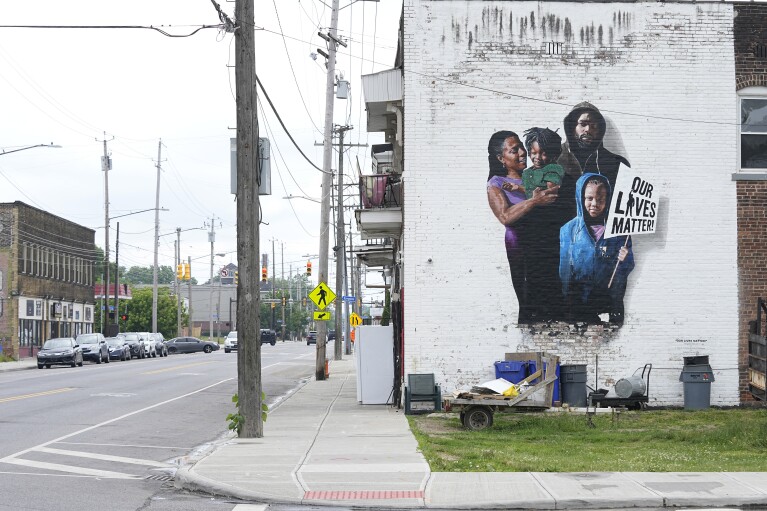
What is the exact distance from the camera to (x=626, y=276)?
22.5 metres

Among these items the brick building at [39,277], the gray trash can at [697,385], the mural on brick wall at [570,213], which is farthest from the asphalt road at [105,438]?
the brick building at [39,277]

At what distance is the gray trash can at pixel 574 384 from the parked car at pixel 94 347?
129 feet

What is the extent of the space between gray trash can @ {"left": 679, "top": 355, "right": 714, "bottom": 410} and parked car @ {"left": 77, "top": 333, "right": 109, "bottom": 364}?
40481 mm

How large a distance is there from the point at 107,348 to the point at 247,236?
146 ft

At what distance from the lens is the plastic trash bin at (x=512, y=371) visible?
71.2 feet

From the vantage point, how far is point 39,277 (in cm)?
6825

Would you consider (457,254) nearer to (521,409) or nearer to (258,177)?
(521,409)

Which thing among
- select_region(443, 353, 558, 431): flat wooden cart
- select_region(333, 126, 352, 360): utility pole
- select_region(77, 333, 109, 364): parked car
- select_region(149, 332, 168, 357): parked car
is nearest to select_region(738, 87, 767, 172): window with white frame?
select_region(443, 353, 558, 431): flat wooden cart

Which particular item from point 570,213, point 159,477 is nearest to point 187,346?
point 570,213

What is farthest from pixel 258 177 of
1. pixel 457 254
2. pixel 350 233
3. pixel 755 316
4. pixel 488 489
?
pixel 350 233

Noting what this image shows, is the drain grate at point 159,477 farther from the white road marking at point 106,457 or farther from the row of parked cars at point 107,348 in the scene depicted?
the row of parked cars at point 107,348

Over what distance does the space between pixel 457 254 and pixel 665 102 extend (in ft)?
18.6

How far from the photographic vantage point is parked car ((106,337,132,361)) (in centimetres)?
6172

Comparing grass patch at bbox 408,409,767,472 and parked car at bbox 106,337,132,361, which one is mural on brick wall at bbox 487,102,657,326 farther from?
parked car at bbox 106,337,132,361
